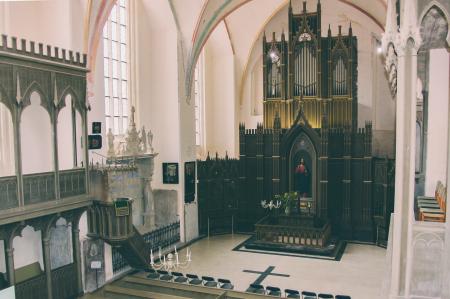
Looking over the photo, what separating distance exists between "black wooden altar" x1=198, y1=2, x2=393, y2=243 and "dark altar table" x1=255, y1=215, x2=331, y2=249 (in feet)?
4.32

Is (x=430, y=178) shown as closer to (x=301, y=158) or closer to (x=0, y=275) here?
(x=301, y=158)

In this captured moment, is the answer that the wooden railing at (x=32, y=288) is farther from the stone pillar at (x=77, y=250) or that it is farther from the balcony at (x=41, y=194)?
the balcony at (x=41, y=194)

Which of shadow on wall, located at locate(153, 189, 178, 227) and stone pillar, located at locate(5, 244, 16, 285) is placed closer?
stone pillar, located at locate(5, 244, 16, 285)

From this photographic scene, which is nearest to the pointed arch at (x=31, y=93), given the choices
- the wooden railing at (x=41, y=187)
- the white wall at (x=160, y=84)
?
the wooden railing at (x=41, y=187)

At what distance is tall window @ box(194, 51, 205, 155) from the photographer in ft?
77.0

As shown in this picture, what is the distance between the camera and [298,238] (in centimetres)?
1877

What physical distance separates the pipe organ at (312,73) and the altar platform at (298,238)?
17.0 ft

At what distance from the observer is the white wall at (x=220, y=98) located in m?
24.5

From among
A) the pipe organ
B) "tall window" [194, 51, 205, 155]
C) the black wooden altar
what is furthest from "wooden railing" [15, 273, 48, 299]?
the pipe organ

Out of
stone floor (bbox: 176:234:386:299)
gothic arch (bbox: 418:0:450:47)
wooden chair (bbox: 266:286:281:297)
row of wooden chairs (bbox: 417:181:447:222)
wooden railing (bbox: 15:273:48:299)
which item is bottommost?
stone floor (bbox: 176:234:386:299)

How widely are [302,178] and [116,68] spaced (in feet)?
35.5

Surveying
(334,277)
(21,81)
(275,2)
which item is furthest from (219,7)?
(334,277)

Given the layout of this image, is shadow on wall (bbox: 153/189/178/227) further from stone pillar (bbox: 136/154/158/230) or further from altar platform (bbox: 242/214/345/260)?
altar platform (bbox: 242/214/345/260)

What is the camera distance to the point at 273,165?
843 inches
